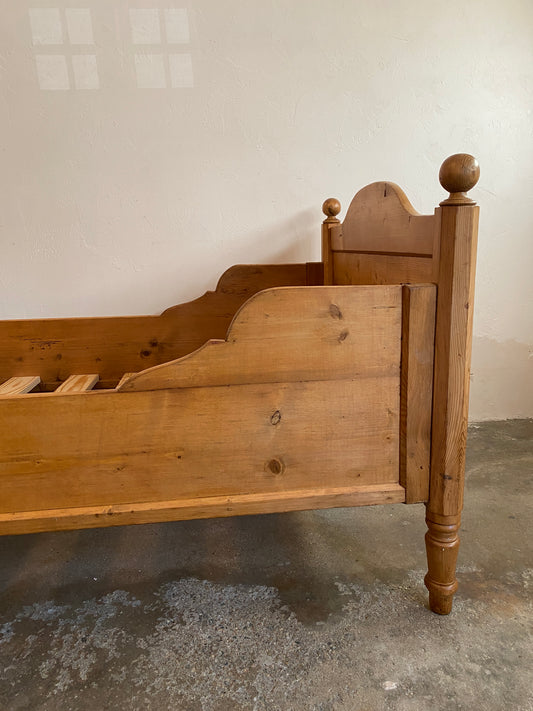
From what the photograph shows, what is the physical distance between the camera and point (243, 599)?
3.63ft

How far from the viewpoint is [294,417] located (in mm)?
962

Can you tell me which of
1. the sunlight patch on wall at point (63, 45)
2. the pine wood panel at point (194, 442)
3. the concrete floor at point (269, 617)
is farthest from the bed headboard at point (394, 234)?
the sunlight patch on wall at point (63, 45)

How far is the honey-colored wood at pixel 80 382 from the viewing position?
1362 mm

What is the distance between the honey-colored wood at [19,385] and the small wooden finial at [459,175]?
122 cm

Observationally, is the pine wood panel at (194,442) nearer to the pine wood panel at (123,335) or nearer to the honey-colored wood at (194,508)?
the honey-colored wood at (194,508)

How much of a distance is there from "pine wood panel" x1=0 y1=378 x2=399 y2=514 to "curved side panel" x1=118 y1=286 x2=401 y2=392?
1.1 inches

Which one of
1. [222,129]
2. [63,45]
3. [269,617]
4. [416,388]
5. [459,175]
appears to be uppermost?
[63,45]

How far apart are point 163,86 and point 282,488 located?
60.0 inches

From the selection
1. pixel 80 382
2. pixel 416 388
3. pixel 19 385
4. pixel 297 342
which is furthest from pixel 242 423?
pixel 19 385

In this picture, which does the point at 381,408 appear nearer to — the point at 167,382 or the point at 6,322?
the point at 167,382

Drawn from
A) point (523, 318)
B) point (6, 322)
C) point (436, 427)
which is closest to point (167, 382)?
point (436, 427)

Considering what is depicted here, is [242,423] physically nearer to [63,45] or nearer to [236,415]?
[236,415]

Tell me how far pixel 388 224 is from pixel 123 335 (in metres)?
0.94

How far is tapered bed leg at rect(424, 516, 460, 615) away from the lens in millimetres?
1016
